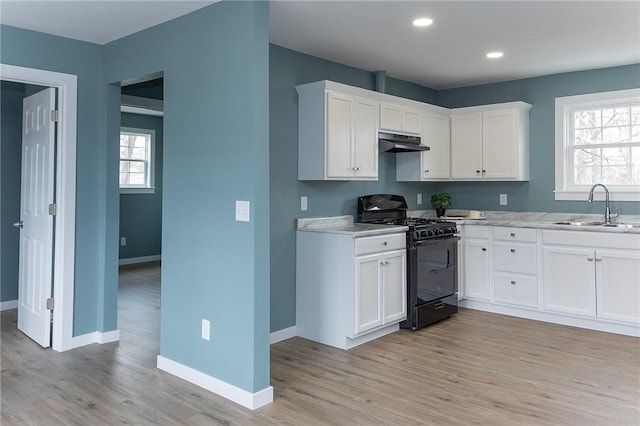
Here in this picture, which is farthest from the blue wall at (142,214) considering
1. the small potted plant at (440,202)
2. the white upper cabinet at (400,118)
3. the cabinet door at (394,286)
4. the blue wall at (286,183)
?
the cabinet door at (394,286)

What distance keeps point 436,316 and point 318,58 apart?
2619mm

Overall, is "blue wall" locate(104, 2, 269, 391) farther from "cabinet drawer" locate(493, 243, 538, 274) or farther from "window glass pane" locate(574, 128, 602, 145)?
"window glass pane" locate(574, 128, 602, 145)

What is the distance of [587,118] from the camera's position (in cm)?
493

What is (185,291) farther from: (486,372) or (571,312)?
(571,312)

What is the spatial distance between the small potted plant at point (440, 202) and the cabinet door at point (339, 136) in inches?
72.1

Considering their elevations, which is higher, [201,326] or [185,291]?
[185,291]

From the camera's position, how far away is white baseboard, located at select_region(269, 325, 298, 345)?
12.9 feet

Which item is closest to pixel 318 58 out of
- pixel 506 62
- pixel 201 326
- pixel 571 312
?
pixel 506 62

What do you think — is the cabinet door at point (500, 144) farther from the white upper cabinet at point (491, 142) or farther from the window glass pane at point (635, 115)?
the window glass pane at point (635, 115)

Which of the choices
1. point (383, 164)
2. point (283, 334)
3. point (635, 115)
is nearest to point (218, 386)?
point (283, 334)

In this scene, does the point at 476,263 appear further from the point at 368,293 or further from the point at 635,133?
the point at 635,133

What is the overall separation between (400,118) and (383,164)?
572 millimetres

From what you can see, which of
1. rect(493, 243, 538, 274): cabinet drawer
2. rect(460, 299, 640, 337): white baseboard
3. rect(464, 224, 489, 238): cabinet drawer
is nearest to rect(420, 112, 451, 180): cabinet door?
rect(464, 224, 489, 238): cabinet drawer

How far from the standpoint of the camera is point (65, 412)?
8.87 feet
